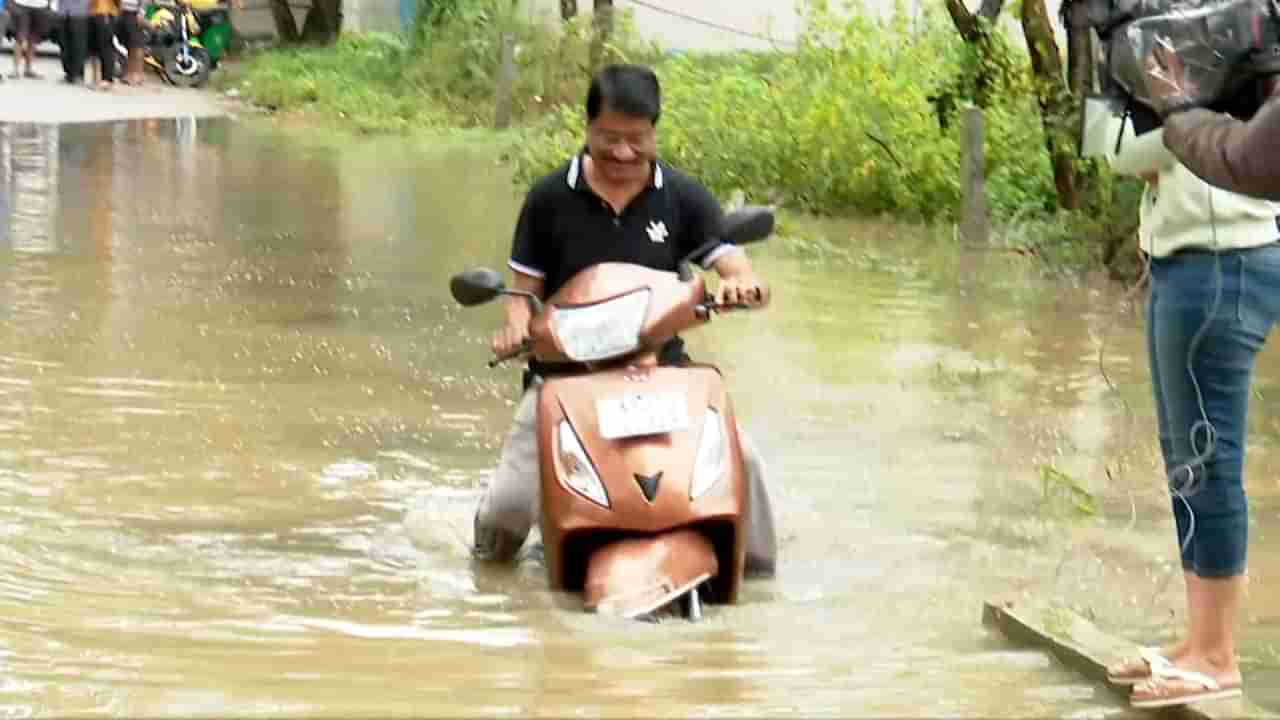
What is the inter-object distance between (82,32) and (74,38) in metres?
0.14

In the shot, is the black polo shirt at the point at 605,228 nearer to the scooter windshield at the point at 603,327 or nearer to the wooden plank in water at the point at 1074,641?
the scooter windshield at the point at 603,327

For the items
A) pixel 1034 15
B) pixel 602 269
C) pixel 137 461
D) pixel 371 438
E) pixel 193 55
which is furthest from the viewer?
pixel 193 55

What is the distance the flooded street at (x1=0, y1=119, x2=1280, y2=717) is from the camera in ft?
17.6

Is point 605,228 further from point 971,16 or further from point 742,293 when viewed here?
point 971,16

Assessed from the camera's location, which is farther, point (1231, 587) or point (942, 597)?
point (942, 597)

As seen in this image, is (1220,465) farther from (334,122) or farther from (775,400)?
(334,122)

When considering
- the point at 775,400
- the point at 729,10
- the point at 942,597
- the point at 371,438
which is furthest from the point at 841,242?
the point at 729,10

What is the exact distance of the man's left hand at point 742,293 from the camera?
6207 millimetres

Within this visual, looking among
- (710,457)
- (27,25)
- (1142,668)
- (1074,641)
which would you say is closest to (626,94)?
(710,457)

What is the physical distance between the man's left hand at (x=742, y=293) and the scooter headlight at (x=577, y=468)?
0.60 metres

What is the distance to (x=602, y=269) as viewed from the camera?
6160 millimetres

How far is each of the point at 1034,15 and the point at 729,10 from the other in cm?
1916

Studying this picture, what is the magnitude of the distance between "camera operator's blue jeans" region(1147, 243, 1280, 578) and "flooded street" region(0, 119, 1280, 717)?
50 cm

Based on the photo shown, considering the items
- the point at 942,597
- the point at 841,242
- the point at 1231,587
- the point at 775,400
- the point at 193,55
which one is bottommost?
the point at 193,55
